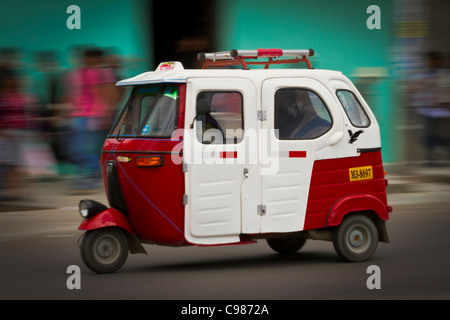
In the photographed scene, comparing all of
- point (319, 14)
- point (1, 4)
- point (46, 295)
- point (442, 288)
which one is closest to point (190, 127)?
point (46, 295)

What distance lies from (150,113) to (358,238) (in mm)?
2370

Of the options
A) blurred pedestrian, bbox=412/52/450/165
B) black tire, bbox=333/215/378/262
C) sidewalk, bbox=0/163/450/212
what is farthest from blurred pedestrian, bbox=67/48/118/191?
blurred pedestrian, bbox=412/52/450/165

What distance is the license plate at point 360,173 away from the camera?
877cm

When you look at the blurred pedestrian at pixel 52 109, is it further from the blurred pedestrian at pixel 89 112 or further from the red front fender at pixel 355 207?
the red front fender at pixel 355 207

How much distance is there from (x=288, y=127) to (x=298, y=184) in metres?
0.54

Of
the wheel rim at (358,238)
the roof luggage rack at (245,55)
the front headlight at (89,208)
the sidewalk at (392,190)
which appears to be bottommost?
the sidewalk at (392,190)

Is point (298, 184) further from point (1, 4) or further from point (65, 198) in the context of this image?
point (1, 4)

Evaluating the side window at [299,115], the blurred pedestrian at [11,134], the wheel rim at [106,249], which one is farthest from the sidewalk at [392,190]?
the side window at [299,115]

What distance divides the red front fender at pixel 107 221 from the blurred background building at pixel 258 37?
5.39m

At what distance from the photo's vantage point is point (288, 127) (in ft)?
28.0

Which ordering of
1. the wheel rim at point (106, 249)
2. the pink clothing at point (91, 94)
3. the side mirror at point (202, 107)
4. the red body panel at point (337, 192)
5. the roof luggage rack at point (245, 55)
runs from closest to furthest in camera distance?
the side mirror at point (202, 107)
the wheel rim at point (106, 249)
the red body panel at point (337, 192)
the roof luggage rack at point (245, 55)
the pink clothing at point (91, 94)

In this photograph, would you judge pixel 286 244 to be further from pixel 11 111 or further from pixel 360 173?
pixel 11 111

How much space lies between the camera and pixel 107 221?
815 cm

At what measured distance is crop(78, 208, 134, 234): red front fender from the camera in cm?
812
